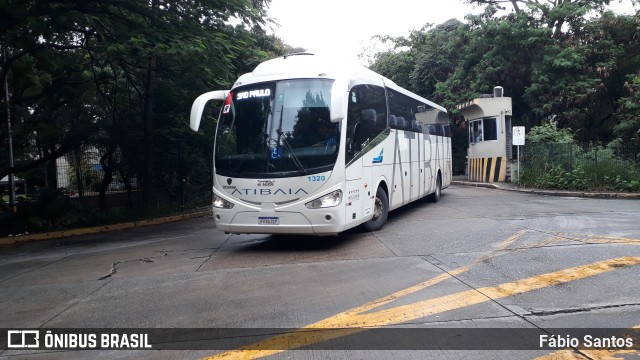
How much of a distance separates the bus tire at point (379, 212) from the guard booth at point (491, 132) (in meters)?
13.7

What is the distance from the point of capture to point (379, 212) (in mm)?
10281

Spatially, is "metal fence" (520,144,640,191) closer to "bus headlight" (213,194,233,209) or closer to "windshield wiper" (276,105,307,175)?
"windshield wiper" (276,105,307,175)

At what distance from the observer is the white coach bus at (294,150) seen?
7.95 meters

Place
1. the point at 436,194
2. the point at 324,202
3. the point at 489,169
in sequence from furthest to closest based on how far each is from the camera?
the point at 489,169, the point at 436,194, the point at 324,202

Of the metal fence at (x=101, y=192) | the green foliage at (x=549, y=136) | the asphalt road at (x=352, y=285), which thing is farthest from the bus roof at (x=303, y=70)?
the green foliage at (x=549, y=136)

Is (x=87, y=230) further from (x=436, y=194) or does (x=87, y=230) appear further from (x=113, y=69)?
(x=436, y=194)

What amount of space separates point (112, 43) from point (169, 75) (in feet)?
9.33

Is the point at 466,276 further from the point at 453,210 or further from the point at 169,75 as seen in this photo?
the point at 169,75

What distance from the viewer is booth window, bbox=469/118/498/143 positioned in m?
22.2

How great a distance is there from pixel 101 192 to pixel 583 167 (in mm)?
17391

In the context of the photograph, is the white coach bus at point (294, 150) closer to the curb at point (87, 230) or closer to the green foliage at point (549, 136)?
the curb at point (87, 230)

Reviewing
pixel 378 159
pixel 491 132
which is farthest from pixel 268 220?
pixel 491 132

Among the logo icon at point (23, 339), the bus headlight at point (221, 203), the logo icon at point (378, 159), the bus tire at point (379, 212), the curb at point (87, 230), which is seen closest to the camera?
the logo icon at point (23, 339)

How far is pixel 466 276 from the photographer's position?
20.3 ft
